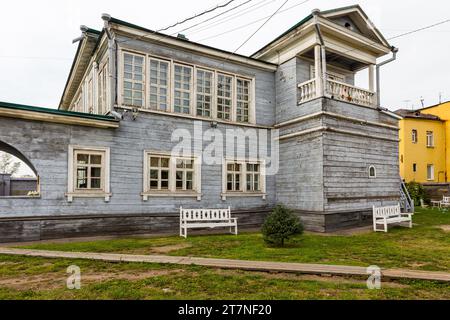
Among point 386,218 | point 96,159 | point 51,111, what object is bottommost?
point 386,218

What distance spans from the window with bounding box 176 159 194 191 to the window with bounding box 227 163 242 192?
176 centimetres

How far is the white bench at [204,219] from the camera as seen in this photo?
11180mm

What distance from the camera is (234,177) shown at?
13.8 meters

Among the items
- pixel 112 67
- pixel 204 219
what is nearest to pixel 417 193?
pixel 204 219

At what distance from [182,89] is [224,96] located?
6.73 ft

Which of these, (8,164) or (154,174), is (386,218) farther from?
(8,164)

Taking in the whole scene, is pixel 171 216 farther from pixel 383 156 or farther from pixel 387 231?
pixel 383 156

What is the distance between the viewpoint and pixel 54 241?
9.70m

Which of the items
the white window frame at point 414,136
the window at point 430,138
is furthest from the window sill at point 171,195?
the window at point 430,138

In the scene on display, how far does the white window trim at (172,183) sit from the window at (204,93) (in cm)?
214

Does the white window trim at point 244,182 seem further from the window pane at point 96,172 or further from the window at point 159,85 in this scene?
the window pane at point 96,172
